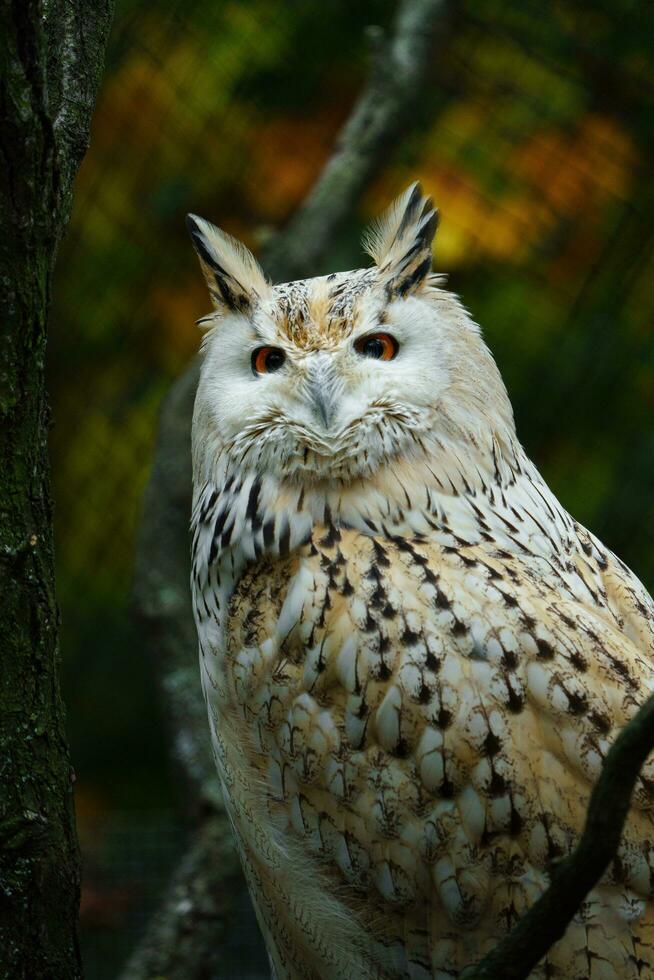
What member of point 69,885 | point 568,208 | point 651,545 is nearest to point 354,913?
point 69,885

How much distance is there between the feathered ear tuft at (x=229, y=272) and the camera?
2.15 meters

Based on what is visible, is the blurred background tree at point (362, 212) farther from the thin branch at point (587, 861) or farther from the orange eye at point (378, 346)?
the thin branch at point (587, 861)

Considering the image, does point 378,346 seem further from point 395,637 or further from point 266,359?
point 395,637

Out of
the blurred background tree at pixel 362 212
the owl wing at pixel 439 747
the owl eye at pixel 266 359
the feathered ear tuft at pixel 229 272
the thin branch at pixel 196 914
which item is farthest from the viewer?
the blurred background tree at pixel 362 212

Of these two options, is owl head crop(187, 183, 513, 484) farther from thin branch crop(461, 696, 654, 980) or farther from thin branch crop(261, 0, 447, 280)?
thin branch crop(261, 0, 447, 280)

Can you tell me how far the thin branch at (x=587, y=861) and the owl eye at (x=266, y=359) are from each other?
1.04 meters

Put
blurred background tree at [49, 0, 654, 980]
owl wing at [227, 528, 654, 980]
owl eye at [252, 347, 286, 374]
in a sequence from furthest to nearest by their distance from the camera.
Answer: blurred background tree at [49, 0, 654, 980]
owl eye at [252, 347, 286, 374]
owl wing at [227, 528, 654, 980]

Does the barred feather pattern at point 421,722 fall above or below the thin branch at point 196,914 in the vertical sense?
above

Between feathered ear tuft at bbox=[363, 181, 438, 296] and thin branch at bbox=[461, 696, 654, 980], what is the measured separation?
111 cm

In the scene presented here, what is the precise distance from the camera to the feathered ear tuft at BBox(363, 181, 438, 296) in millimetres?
2102

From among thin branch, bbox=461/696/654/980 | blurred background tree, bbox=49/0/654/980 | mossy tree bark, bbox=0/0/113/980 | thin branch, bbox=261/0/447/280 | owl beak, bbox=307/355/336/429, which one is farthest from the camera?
blurred background tree, bbox=49/0/654/980

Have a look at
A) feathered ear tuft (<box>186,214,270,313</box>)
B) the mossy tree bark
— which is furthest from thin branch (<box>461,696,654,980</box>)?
feathered ear tuft (<box>186,214,270,313</box>)

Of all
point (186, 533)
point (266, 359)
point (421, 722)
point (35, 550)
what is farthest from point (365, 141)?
point (35, 550)

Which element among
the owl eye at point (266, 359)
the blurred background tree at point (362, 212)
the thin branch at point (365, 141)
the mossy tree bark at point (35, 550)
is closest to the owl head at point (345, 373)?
the owl eye at point (266, 359)
